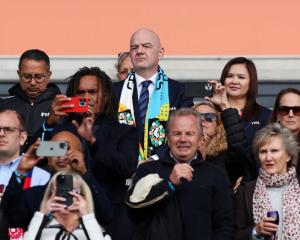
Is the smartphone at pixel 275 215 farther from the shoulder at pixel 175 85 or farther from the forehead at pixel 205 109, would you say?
the shoulder at pixel 175 85

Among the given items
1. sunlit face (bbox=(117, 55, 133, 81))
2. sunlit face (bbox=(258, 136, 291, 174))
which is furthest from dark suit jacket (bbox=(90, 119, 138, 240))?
sunlit face (bbox=(117, 55, 133, 81))

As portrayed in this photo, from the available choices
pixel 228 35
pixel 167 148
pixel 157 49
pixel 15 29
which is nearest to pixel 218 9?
pixel 228 35

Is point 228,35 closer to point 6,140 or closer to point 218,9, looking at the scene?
point 218,9

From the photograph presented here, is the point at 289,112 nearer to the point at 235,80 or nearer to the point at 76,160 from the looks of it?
the point at 235,80

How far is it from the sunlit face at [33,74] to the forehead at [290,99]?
180cm

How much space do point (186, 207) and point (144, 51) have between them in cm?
181

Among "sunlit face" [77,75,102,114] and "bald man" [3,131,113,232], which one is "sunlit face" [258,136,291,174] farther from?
"sunlit face" [77,75,102,114]

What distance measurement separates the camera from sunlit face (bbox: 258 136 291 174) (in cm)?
1063

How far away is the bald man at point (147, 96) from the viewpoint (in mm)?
11438

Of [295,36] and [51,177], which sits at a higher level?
[295,36]

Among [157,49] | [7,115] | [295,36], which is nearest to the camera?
[7,115]

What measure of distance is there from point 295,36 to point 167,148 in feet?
12.8

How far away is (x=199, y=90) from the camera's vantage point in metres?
11.5

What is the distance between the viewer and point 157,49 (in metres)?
11.8
